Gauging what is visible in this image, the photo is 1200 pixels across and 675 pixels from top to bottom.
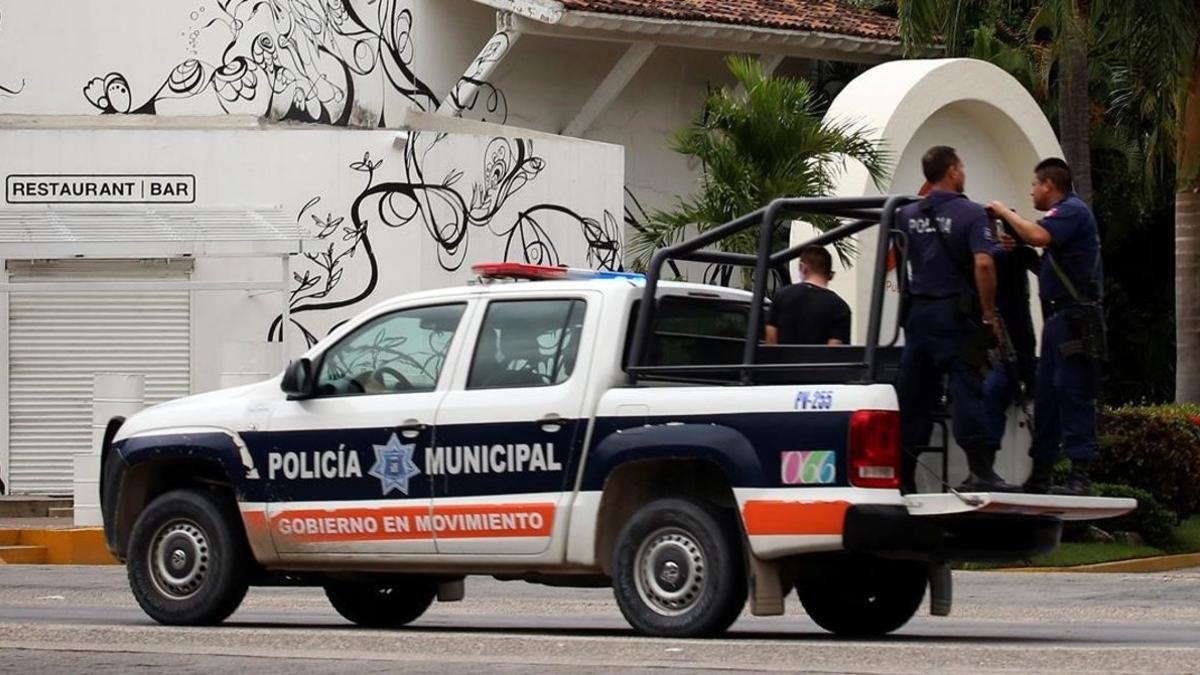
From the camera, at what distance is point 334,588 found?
12.3 m

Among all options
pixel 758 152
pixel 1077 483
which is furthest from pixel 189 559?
pixel 758 152

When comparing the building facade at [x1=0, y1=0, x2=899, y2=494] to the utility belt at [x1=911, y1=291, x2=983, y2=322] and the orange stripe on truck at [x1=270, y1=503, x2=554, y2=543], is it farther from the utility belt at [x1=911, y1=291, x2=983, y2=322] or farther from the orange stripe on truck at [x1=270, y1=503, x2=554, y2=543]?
the utility belt at [x1=911, y1=291, x2=983, y2=322]

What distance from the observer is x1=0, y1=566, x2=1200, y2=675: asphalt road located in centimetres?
903

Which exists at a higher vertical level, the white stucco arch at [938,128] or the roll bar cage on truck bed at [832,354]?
the white stucco arch at [938,128]

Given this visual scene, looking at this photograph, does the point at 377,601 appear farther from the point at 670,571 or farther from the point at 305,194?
the point at 305,194

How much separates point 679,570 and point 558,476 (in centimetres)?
78

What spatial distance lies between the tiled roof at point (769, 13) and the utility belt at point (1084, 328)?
53.7ft

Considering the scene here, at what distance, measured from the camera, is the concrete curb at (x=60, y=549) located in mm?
20188

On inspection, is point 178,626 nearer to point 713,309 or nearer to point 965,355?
point 713,309

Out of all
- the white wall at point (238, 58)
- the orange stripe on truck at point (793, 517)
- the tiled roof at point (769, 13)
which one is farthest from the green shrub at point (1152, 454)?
the orange stripe on truck at point (793, 517)

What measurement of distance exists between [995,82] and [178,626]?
1701 cm

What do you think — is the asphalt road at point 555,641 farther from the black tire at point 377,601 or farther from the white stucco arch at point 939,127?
the white stucco arch at point 939,127

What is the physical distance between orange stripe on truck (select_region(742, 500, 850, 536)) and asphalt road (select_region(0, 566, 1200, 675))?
0.51m

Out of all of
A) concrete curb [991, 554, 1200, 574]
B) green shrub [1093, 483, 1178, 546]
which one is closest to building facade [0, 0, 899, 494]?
green shrub [1093, 483, 1178, 546]
